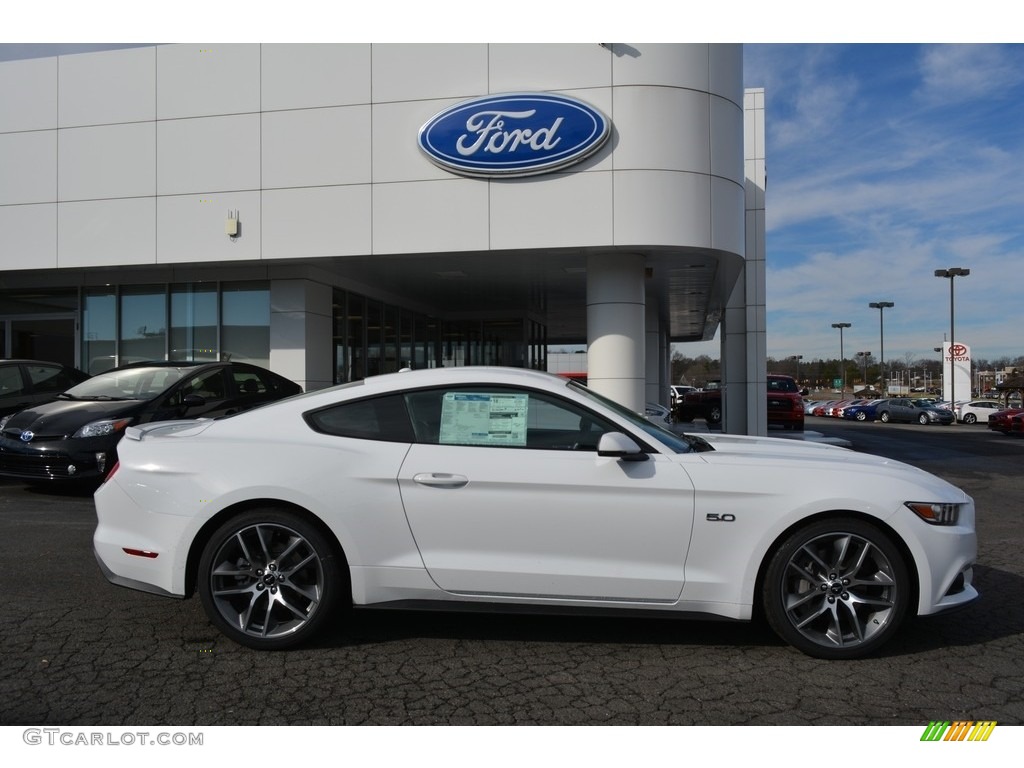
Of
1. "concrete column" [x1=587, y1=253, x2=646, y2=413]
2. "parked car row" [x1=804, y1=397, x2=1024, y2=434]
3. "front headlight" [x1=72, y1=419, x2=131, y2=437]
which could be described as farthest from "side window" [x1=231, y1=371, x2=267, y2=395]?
"parked car row" [x1=804, y1=397, x2=1024, y2=434]

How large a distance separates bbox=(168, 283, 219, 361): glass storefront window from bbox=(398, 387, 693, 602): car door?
35.0ft

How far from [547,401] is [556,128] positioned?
7.43m

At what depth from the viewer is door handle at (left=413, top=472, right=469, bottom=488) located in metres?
3.69

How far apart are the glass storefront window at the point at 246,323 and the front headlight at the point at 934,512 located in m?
11.2

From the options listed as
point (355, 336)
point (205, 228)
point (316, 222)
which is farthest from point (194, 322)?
point (316, 222)

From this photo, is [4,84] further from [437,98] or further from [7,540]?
[7,540]

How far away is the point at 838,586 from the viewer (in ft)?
11.9

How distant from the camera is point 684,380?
334 ft

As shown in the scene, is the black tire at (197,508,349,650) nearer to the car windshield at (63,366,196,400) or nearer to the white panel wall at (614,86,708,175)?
the car windshield at (63,366,196,400)

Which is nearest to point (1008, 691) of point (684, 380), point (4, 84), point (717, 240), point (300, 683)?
point (300, 683)

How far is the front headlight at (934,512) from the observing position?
365 cm

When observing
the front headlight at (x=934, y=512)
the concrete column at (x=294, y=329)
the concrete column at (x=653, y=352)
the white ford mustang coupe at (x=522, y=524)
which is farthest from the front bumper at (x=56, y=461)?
the concrete column at (x=653, y=352)

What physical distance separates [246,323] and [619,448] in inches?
426

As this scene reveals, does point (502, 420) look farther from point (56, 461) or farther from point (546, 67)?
point (546, 67)
